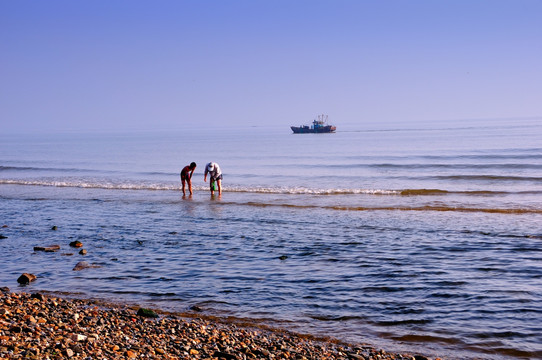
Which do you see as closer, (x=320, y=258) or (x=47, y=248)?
(x=320, y=258)

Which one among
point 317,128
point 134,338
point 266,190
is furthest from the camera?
point 317,128

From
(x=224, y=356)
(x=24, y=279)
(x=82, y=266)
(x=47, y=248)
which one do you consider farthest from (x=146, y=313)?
(x=47, y=248)

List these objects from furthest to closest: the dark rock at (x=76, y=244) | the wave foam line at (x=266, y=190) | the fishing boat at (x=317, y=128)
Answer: the fishing boat at (x=317, y=128)
the wave foam line at (x=266, y=190)
the dark rock at (x=76, y=244)

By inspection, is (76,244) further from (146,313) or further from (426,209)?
(426,209)

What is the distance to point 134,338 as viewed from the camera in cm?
752

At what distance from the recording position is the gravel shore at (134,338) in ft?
21.5

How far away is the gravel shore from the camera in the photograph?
21.5 ft

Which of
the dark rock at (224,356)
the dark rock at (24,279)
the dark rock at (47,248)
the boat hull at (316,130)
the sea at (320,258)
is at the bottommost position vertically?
the sea at (320,258)

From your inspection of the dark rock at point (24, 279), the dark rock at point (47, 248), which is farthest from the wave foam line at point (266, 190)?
the dark rock at point (24, 279)

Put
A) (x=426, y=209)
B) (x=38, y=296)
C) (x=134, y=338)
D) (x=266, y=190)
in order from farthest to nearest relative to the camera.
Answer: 1. (x=266, y=190)
2. (x=426, y=209)
3. (x=38, y=296)
4. (x=134, y=338)

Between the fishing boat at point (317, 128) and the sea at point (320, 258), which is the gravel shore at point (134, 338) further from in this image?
the fishing boat at point (317, 128)

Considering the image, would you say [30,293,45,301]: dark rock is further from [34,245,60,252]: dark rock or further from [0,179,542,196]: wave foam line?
[0,179,542,196]: wave foam line

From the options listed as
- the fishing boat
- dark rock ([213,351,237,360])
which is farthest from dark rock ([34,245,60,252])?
the fishing boat

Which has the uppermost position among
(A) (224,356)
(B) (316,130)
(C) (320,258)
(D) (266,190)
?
(B) (316,130)
